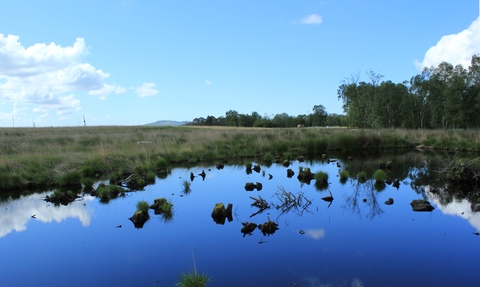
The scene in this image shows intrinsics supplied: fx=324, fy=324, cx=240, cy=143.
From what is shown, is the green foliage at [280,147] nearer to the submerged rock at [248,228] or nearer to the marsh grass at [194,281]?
the submerged rock at [248,228]

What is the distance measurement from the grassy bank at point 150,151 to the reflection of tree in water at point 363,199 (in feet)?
26.1

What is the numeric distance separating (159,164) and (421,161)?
14135 mm

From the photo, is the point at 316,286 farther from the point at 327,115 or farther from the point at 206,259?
the point at 327,115

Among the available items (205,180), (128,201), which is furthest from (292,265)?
(205,180)

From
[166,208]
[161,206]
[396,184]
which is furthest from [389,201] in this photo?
[161,206]

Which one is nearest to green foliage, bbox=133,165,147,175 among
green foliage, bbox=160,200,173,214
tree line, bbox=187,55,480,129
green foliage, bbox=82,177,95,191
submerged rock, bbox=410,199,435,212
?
green foliage, bbox=82,177,95,191

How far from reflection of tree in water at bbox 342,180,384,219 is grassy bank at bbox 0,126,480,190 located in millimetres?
7957

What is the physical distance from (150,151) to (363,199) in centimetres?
1239

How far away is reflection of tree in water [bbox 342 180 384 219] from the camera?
8578mm

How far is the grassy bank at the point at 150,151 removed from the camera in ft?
42.7

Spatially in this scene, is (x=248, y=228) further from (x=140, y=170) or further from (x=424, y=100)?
(x=424, y=100)

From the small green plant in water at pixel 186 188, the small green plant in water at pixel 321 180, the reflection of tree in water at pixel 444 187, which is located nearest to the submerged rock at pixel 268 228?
the small green plant in water at pixel 186 188

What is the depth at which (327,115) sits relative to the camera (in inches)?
4574

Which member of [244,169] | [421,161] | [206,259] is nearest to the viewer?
[206,259]
